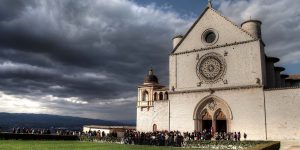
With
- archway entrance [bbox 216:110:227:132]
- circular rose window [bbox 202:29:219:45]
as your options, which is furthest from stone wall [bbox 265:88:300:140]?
circular rose window [bbox 202:29:219:45]

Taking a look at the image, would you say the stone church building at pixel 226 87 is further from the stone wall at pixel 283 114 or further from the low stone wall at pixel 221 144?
the low stone wall at pixel 221 144

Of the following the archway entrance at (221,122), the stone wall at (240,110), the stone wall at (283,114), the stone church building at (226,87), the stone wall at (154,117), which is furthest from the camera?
the stone wall at (154,117)

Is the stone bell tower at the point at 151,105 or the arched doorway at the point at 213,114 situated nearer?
the arched doorway at the point at 213,114

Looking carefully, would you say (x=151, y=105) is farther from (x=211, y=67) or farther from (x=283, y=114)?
(x=283, y=114)

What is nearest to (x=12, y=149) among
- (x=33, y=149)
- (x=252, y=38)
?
(x=33, y=149)

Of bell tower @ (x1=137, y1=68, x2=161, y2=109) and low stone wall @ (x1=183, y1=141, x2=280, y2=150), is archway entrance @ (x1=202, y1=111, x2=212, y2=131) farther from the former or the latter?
bell tower @ (x1=137, y1=68, x2=161, y2=109)

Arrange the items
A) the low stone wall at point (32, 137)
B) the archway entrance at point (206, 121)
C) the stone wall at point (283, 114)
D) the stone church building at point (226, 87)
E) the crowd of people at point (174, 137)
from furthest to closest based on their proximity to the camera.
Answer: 1. the archway entrance at point (206, 121)
2. the low stone wall at point (32, 137)
3. the crowd of people at point (174, 137)
4. the stone church building at point (226, 87)
5. the stone wall at point (283, 114)

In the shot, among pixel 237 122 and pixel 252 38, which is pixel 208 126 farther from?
pixel 252 38

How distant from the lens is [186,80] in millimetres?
39719

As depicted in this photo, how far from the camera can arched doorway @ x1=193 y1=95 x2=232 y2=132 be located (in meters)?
35.9

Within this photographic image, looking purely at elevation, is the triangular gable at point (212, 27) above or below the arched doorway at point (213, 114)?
above

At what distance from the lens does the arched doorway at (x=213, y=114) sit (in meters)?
35.9

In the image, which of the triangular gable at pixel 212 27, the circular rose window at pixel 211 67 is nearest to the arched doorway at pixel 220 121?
the circular rose window at pixel 211 67

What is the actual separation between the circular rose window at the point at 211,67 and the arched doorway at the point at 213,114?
2.36 m
